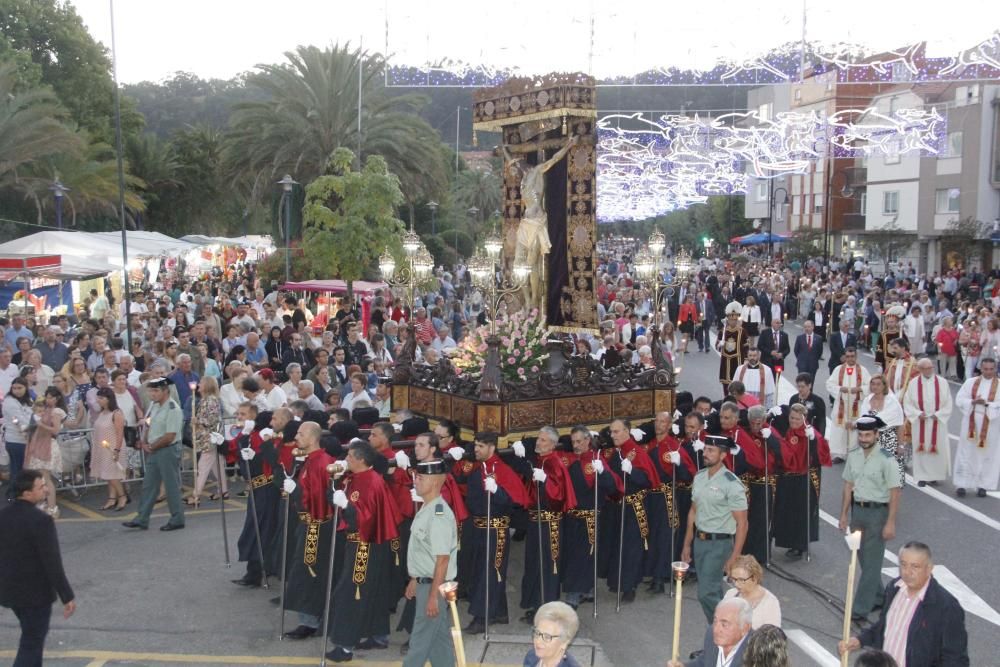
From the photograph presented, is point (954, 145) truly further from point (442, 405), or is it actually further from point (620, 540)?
point (620, 540)

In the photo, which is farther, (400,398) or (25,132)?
(25,132)

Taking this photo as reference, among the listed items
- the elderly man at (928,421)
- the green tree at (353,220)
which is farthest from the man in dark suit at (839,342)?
the green tree at (353,220)

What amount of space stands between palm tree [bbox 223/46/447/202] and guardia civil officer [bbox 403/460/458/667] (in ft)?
93.3

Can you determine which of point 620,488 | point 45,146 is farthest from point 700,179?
point 620,488

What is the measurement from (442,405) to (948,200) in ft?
125

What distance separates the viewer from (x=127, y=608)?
29.7 ft

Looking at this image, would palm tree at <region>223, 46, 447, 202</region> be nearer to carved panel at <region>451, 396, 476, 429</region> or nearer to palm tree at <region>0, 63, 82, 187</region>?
palm tree at <region>0, 63, 82, 187</region>

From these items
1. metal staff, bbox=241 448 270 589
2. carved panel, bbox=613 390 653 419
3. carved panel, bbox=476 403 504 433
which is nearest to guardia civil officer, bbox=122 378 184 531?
metal staff, bbox=241 448 270 589

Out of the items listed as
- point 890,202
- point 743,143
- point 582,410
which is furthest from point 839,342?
point 890,202

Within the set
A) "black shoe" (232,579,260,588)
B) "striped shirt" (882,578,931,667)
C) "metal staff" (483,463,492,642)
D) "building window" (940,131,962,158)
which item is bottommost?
A: "black shoe" (232,579,260,588)

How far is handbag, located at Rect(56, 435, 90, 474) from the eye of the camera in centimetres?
1275

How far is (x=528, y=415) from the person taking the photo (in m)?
10.9

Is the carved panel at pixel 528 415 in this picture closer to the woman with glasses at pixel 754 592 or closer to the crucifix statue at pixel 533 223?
the crucifix statue at pixel 533 223

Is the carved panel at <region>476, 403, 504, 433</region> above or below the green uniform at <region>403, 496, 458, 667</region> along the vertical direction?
above
